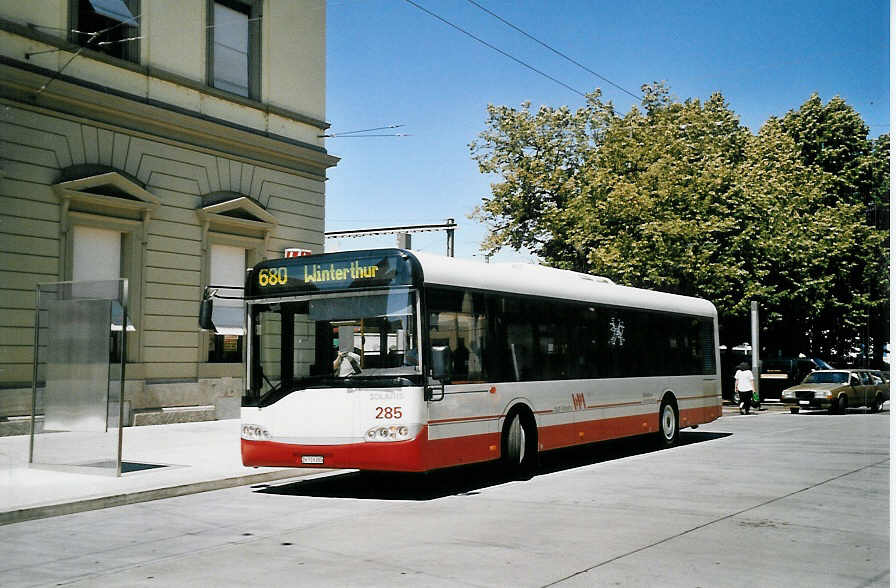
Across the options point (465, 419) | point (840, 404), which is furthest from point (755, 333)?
point (465, 419)

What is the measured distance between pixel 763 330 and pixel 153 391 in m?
26.8

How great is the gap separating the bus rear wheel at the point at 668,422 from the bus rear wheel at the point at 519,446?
5158mm

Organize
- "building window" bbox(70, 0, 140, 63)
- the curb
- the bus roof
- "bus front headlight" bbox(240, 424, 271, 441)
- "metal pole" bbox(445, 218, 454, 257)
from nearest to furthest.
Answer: the curb, "bus front headlight" bbox(240, 424, 271, 441), the bus roof, "building window" bbox(70, 0, 140, 63), "metal pole" bbox(445, 218, 454, 257)

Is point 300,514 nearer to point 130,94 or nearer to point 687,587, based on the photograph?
point 687,587

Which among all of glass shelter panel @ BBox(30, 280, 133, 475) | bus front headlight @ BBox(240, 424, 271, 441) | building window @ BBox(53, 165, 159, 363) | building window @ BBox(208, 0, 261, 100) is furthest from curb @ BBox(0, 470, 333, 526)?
building window @ BBox(208, 0, 261, 100)

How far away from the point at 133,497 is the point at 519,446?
16.7 ft

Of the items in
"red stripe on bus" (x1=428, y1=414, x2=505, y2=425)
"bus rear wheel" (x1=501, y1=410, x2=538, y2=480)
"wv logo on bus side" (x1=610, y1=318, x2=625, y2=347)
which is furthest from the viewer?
"wv logo on bus side" (x1=610, y1=318, x2=625, y2=347)

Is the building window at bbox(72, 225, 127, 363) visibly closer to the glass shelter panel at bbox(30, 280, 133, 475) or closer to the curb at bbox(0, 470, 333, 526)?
the glass shelter panel at bbox(30, 280, 133, 475)

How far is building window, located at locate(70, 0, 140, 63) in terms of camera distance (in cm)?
1895

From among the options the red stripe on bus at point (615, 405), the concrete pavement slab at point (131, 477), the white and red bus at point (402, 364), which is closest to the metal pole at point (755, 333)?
the red stripe on bus at point (615, 405)

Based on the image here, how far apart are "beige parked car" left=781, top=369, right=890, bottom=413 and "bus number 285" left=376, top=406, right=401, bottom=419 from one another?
2282 cm

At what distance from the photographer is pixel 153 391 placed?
20375 mm

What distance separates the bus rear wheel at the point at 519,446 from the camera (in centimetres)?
1273

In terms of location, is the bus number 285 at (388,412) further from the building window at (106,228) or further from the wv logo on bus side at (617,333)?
the building window at (106,228)
